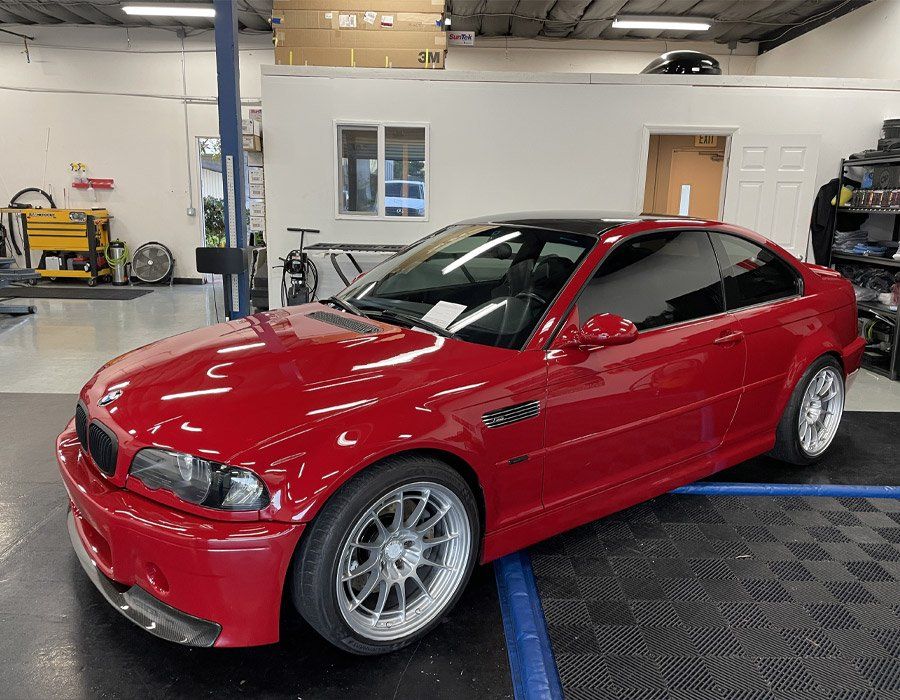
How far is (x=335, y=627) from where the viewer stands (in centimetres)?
175

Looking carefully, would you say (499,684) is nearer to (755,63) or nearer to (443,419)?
(443,419)

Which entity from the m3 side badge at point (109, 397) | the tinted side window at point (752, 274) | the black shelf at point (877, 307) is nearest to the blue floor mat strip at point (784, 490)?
the tinted side window at point (752, 274)

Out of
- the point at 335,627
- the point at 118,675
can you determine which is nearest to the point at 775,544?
the point at 335,627

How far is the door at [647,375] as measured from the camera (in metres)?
2.20

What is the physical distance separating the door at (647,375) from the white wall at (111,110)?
1092 centimetres

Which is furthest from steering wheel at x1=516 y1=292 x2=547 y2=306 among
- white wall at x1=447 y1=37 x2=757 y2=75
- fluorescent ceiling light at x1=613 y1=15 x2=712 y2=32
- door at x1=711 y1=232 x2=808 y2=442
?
white wall at x1=447 y1=37 x2=757 y2=75

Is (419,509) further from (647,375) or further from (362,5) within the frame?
(362,5)

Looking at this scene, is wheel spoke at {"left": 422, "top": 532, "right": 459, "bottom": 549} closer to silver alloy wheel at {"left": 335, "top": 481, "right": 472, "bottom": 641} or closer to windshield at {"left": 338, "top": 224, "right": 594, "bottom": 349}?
silver alloy wheel at {"left": 335, "top": 481, "right": 472, "bottom": 641}

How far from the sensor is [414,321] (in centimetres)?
240

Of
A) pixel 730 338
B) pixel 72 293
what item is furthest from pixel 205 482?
pixel 72 293

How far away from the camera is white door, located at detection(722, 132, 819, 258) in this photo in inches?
275

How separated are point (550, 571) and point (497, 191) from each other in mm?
5622

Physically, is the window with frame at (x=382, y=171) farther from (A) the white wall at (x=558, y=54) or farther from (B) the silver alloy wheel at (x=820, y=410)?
(A) the white wall at (x=558, y=54)

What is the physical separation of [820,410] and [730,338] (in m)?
1.12
